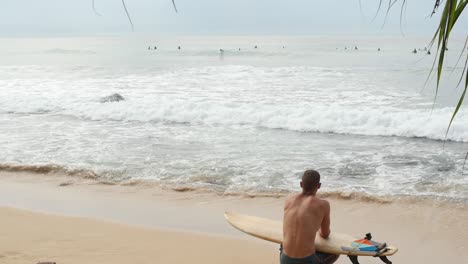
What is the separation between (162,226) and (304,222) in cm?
286

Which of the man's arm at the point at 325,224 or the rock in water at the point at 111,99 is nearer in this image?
the man's arm at the point at 325,224

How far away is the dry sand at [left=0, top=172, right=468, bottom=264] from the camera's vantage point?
523 centimetres

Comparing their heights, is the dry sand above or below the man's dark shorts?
below

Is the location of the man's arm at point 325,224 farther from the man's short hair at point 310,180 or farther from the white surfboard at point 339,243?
the man's short hair at point 310,180

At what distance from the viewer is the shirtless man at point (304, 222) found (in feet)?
Result: 12.4

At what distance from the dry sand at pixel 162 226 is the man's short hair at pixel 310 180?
1.66m

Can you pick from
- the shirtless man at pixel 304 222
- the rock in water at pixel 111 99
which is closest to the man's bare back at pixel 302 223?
Result: the shirtless man at pixel 304 222

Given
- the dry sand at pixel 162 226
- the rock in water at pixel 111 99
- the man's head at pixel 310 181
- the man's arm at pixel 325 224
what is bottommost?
the dry sand at pixel 162 226

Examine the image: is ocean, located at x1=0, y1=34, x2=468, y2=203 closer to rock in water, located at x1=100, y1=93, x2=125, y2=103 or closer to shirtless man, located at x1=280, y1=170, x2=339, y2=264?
rock in water, located at x1=100, y1=93, x2=125, y2=103

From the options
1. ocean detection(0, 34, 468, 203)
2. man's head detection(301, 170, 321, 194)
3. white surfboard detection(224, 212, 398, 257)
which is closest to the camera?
man's head detection(301, 170, 321, 194)

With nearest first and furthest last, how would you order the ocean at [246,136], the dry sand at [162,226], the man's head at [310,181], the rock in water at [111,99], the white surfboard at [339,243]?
the man's head at [310,181] < the white surfboard at [339,243] < the dry sand at [162,226] < the ocean at [246,136] < the rock in water at [111,99]

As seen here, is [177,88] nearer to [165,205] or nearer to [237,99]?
[237,99]

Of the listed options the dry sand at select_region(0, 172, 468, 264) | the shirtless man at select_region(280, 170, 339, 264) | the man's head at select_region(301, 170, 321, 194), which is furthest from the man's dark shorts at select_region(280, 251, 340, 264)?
the dry sand at select_region(0, 172, 468, 264)

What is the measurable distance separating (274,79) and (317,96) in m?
7.56
